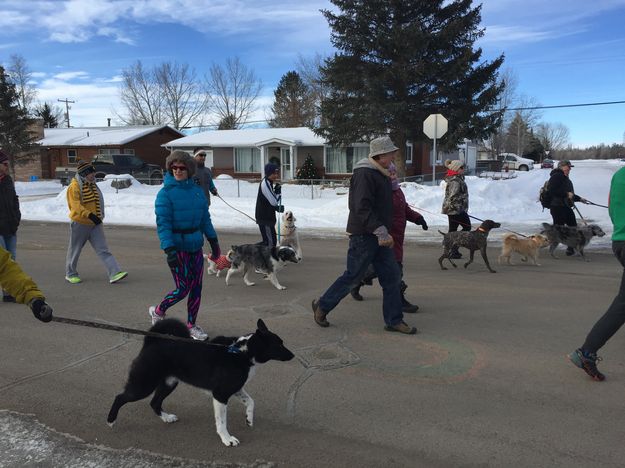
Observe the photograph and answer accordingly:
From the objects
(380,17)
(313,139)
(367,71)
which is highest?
(380,17)

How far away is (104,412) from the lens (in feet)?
12.6

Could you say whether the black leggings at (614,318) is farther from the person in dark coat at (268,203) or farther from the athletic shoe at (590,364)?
the person in dark coat at (268,203)

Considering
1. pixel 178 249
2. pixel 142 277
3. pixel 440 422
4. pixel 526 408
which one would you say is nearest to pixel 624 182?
pixel 526 408

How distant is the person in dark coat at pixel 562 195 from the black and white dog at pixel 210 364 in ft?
29.0

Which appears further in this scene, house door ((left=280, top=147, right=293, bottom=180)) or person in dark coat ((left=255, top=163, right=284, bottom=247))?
house door ((left=280, top=147, right=293, bottom=180))

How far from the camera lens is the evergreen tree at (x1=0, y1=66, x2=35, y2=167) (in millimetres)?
35250

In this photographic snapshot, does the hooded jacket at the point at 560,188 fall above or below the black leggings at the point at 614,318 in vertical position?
above

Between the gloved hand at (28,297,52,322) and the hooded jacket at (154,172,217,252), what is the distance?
5.53 ft

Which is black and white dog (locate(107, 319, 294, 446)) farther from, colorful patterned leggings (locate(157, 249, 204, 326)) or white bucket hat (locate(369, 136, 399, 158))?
white bucket hat (locate(369, 136, 399, 158))

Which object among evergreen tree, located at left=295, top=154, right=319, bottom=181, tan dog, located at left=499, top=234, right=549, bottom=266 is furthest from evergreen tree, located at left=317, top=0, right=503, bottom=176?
tan dog, located at left=499, top=234, right=549, bottom=266

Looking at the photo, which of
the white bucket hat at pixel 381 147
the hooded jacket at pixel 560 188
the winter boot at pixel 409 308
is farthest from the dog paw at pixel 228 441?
the hooded jacket at pixel 560 188

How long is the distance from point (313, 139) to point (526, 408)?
104ft

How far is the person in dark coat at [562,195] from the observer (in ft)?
34.2

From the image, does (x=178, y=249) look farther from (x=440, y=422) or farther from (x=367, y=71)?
(x=367, y=71)
